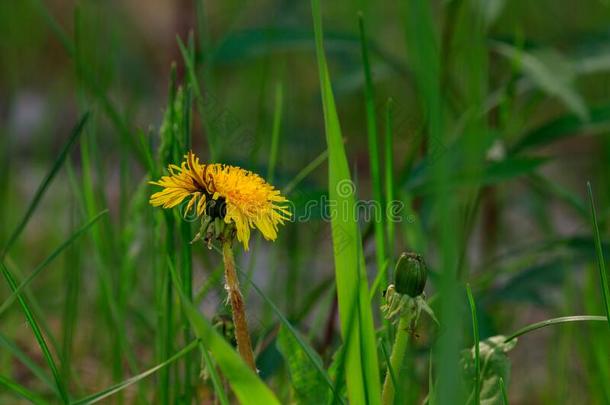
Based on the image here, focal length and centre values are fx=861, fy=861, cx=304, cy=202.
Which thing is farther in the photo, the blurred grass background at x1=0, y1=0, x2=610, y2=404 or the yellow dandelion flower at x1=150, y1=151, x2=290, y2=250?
the blurred grass background at x1=0, y1=0, x2=610, y2=404

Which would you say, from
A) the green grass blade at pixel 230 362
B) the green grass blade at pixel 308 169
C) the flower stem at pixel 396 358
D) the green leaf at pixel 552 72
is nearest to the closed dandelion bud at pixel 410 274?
the flower stem at pixel 396 358

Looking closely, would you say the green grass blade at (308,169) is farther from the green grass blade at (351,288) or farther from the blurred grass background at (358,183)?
the green grass blade at (351,288)

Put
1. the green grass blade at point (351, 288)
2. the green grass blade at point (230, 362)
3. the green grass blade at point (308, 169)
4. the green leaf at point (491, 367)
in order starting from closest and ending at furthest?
the green grass blade at point (230, 362), the green grass blade at point (351, 288), the green leaf at point (491, 367), the green grass blade at point (308, 169)

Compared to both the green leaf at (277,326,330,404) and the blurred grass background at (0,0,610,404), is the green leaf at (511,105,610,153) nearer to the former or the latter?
the blurred grass background at (0,0,610,404)

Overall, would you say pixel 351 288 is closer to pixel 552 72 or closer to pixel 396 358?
pixel 396 358

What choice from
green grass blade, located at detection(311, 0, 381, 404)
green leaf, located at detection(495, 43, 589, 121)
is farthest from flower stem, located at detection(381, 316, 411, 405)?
green leaf, located at detection(495, 43, 589, 121)

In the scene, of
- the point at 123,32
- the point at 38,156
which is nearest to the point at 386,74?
the point at 38,156

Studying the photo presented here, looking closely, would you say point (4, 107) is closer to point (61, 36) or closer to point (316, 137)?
point (316, 137)

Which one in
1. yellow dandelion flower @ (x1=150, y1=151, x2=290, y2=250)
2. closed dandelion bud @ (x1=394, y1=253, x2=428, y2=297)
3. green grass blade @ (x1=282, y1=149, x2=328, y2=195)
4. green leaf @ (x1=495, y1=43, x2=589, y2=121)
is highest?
green leaf @ (x1=495, y1=43, x2=589, y2=121)
